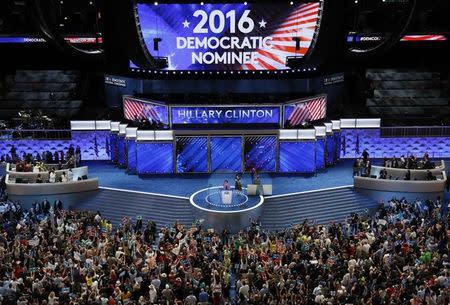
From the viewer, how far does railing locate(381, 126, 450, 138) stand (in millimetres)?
36094

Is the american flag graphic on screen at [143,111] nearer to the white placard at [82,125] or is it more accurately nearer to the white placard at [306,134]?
the white placard at [82,125]

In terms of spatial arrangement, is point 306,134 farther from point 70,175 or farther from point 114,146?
point 70,175

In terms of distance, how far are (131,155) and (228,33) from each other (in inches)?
358

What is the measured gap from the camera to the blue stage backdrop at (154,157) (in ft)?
111

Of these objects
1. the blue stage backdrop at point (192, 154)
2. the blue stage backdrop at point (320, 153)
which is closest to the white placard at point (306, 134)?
the blue stage backdrop at point (320, 153)

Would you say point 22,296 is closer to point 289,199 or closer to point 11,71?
point 289,199

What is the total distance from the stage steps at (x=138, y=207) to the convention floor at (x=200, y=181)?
0.95 m

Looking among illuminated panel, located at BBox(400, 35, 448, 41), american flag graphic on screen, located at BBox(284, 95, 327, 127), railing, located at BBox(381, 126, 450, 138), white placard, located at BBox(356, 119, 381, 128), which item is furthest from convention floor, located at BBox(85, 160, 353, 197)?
illuminated panel, located at BBox(400, 35, 448, 41)

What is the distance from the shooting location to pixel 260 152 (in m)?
34.0

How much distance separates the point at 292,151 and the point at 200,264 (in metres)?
14.4

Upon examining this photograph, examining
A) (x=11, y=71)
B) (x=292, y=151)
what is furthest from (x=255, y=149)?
(x=11, y=71)

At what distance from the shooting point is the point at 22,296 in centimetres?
1862

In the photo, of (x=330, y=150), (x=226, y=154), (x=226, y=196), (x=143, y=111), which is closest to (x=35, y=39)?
(x=143, y=111)

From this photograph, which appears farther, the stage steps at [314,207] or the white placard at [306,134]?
the white placard at [306,134]
